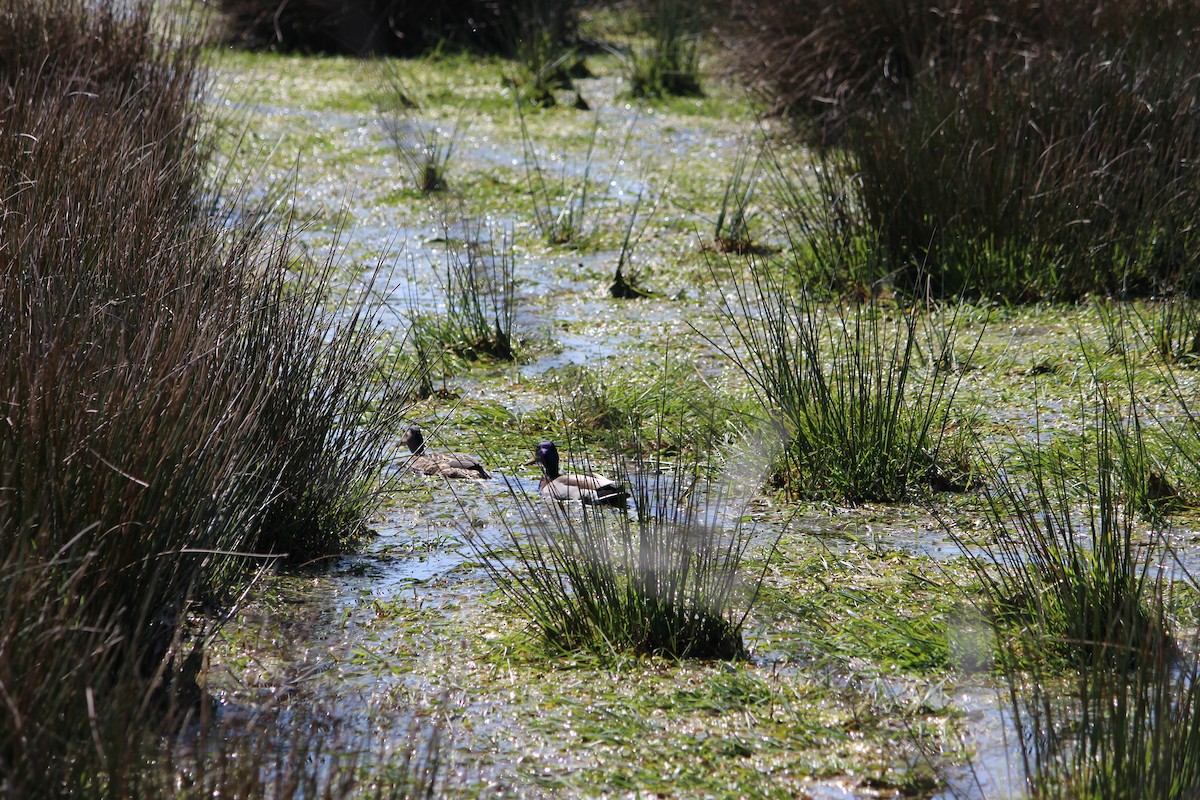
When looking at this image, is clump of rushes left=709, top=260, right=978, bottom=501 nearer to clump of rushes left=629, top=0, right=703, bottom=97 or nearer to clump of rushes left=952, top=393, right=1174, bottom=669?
clump of rushes left=952, top=393, right=1174, bottom=669

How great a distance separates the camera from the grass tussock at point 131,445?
1850 millimetres

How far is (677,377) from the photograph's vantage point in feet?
14.6

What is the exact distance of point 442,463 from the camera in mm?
3684

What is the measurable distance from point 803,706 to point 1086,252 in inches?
125

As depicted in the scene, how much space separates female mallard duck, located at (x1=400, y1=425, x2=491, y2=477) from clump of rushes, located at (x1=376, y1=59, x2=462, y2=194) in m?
3.30

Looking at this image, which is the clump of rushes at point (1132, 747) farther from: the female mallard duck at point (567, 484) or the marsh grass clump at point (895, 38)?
the marsh grass clump at point (895, 38)

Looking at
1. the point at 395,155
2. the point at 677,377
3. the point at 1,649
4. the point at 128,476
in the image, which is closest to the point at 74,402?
the point at 128,476

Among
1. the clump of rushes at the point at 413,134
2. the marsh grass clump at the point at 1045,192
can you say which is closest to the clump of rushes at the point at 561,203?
the clump of rushes at the point at 413,134

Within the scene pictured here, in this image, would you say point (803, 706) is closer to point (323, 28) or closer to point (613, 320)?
point (613, 320)

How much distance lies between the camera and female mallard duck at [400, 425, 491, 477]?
365cm

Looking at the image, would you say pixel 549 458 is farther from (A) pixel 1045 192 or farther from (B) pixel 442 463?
(A) pixel 1045 192

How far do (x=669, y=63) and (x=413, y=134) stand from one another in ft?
7.86

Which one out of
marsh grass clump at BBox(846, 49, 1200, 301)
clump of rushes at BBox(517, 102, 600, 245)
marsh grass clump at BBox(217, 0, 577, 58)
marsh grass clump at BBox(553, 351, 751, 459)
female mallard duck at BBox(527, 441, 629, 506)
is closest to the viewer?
female mallard duck at BBox(527, 441, 629, 506)

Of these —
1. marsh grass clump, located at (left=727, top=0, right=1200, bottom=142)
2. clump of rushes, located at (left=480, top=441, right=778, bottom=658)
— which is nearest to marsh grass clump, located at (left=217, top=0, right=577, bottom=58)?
marsh grass clump, located at (left=727, top=0, right=1200, bottom=142)
